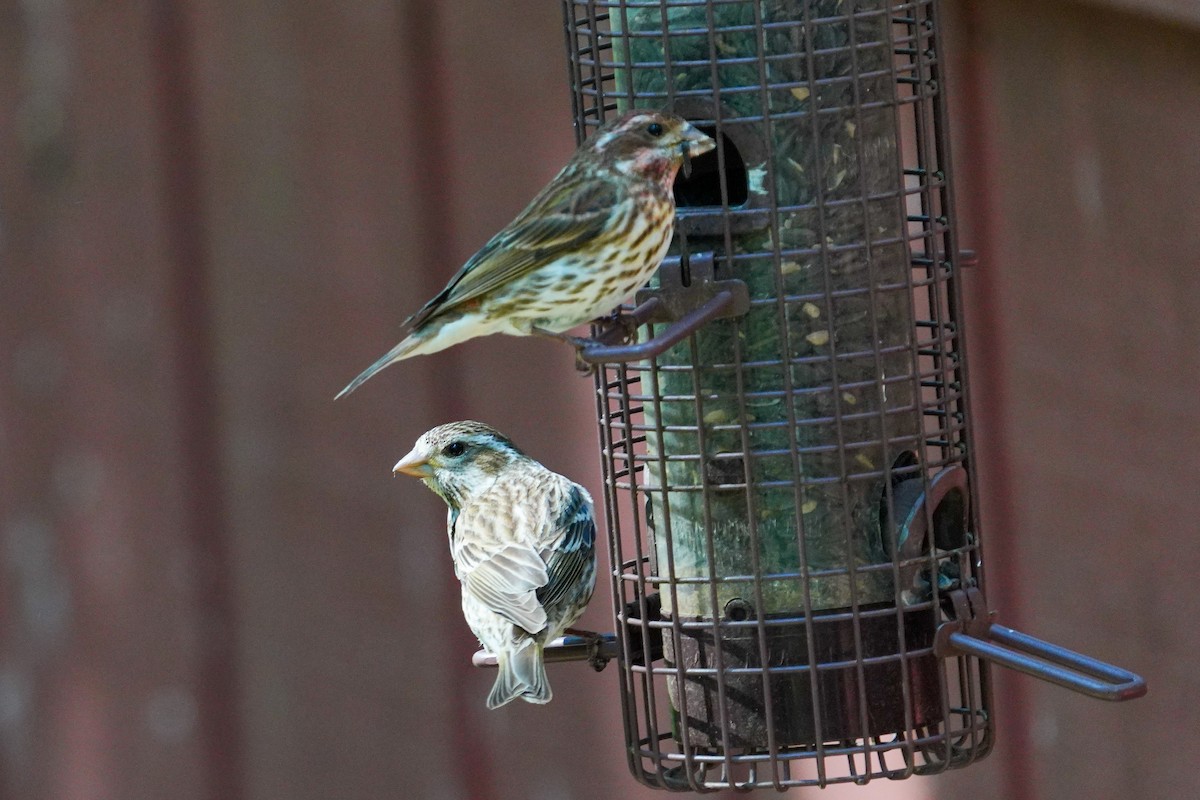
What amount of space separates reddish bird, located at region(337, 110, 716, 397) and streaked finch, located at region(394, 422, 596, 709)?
2.84ft

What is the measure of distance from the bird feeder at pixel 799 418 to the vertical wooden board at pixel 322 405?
1116 mm

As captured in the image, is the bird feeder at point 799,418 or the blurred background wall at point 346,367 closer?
the bird feeder at point 799,418

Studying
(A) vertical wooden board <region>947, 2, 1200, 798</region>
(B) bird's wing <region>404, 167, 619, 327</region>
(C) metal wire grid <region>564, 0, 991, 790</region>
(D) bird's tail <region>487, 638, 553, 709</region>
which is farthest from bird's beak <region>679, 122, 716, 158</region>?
(A) vertical wooden board <region>947, 2, 1200, 798</region>

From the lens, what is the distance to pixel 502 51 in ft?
17.6

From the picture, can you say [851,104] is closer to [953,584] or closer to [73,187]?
[953,584]

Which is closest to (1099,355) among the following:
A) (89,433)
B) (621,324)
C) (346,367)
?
(621,324)

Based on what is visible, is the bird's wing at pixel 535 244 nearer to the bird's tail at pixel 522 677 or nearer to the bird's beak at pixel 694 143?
the bird's beak at pixel 694 143

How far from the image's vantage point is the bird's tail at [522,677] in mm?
4773

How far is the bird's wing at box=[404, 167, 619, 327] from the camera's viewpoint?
4.37 meters

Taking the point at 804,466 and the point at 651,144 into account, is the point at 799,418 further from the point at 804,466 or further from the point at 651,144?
the point at 651,144

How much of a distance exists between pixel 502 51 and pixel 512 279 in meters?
1.20

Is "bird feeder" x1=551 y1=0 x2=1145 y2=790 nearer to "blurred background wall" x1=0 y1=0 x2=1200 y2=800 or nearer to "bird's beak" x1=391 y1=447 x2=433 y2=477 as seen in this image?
"bird's beak" x1=391 y1=447 x2=433 y2=477

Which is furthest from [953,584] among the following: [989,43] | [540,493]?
[989,43]

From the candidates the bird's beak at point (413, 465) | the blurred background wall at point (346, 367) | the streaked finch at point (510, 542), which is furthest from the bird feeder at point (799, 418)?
the blurred background wall at point (346, 367)
